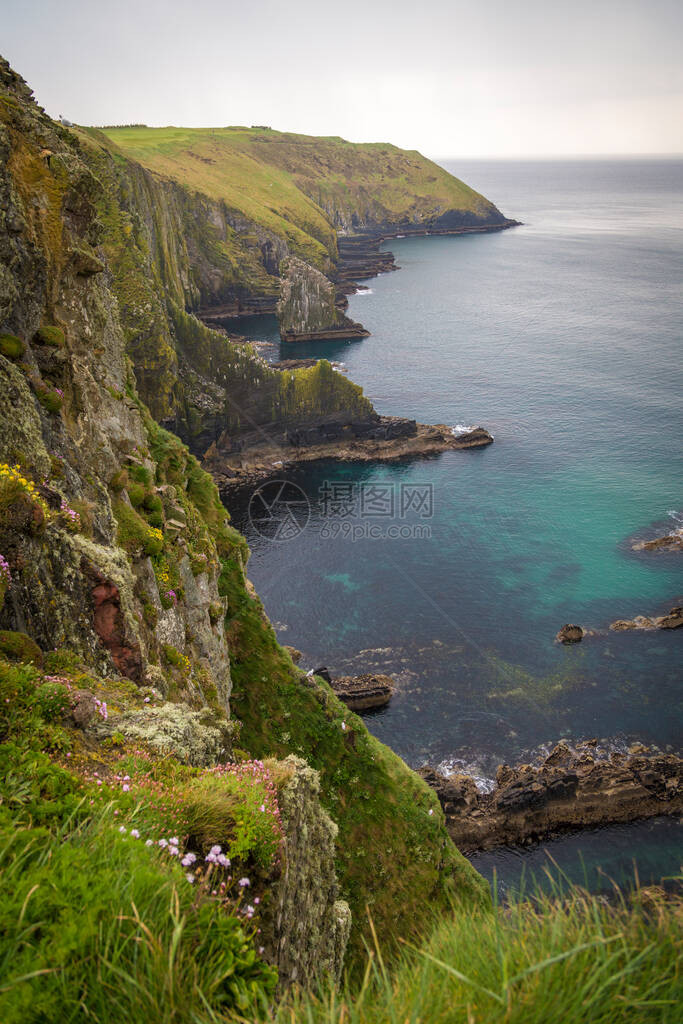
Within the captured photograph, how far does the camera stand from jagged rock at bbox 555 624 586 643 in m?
59.3

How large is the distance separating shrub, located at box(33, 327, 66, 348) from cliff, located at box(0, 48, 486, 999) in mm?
76

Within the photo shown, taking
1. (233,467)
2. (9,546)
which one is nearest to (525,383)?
(233,467)

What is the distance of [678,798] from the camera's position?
→ 4466cm

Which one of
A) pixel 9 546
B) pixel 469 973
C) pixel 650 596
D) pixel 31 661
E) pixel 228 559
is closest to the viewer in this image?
pixel 469 973

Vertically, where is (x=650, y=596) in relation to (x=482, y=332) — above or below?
below

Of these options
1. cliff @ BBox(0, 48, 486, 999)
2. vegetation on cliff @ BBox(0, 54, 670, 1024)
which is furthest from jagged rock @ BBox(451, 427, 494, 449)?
cliff @ BBox(0, 48, 486, 999)

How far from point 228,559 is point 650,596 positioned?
4663 cm

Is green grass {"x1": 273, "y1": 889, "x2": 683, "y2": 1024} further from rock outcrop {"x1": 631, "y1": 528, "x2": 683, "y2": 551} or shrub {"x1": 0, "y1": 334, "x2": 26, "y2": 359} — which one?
rock outcrop {"x1": 631, "y1": 528, "x2": 683, "y2": 551}

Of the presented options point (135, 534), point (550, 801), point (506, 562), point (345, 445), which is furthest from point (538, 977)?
point (345, 445)

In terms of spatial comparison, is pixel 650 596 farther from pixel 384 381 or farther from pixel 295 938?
pixel 384 381

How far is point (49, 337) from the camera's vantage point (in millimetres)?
24406

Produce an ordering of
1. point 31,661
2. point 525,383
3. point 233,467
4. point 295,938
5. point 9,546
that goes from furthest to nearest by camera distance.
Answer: point 525,383 < point 233,467 < point 9,546 < point 31,661 < point 295,938

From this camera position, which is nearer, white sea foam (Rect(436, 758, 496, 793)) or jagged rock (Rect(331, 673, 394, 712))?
white sea foam (Rect(436, 758, 496, 793))

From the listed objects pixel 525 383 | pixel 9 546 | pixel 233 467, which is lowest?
pixel 233 467
